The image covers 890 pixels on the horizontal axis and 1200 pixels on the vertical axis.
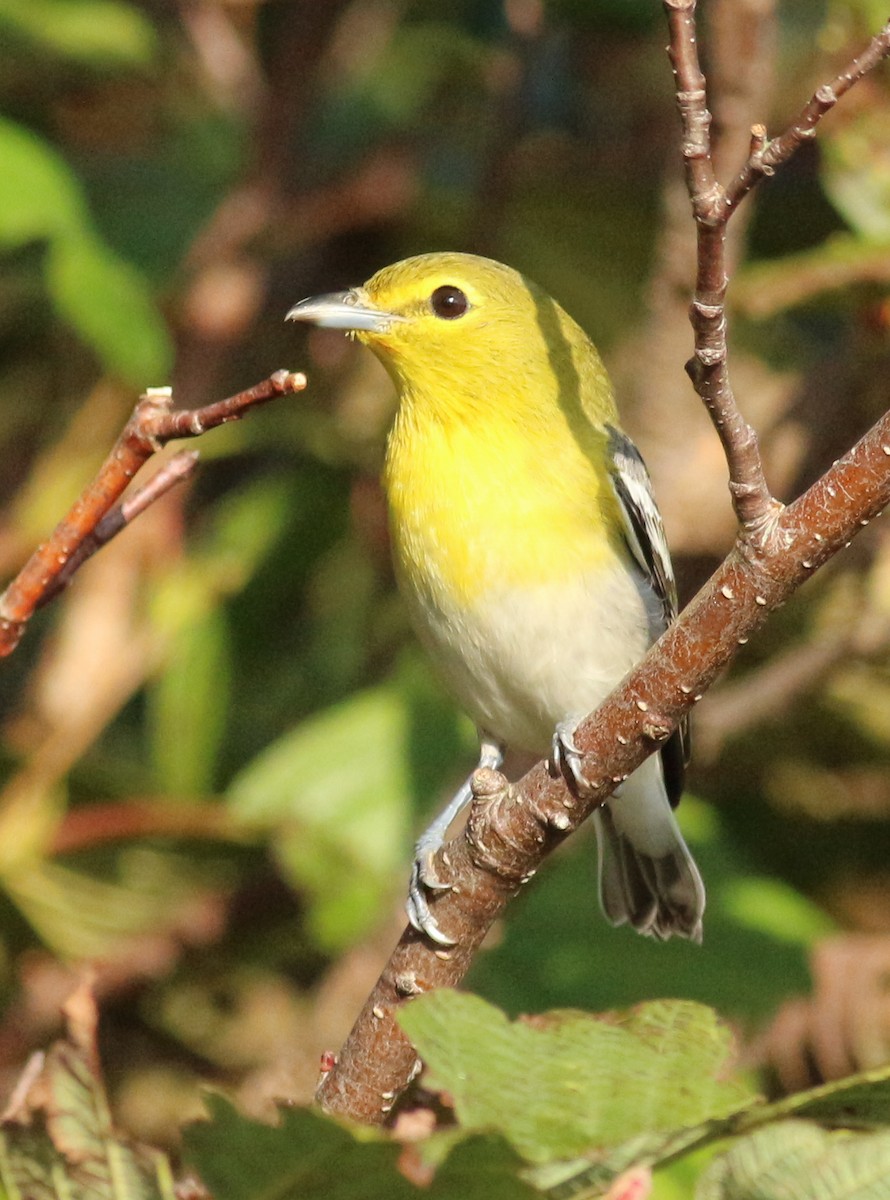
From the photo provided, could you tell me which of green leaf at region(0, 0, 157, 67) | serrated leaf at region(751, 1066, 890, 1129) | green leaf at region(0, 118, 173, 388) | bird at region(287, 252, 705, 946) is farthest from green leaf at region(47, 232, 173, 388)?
serrated leaf at region(751, 1066, 890, 1129)

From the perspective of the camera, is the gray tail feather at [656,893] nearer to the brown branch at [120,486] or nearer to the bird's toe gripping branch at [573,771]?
the bird's toe gripping branch at [573,771]

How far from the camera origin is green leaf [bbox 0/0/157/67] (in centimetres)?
363

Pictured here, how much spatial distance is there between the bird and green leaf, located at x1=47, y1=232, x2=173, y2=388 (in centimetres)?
34

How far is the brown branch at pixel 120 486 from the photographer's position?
169 cm

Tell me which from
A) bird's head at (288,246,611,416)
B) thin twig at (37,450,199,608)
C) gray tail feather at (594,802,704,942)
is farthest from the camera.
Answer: gray tail feather at (594,802,704,942)

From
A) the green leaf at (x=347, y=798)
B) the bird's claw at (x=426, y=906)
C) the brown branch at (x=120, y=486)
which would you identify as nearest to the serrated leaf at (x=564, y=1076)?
the bird's claw at (x=426, y=906)

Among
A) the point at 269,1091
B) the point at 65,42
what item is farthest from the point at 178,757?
the point at 65,42

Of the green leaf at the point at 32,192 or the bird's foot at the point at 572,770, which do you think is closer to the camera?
the bird's foot at the point at 572,770

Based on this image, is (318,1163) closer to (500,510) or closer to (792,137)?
(792,137)

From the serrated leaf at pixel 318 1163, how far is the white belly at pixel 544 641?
169 centimetres

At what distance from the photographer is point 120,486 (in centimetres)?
177

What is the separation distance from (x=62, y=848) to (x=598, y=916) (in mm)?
1208

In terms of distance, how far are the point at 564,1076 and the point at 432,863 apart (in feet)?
2.30

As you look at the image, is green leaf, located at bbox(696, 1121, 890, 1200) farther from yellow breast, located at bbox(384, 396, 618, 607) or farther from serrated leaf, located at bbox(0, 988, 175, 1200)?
yellow breast, located at bbox(384, 396, 618, 607)
